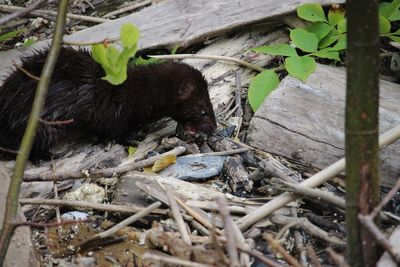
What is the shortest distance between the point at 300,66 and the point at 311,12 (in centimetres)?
67

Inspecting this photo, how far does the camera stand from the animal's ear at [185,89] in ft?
17.0

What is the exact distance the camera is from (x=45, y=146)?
481 centimetres

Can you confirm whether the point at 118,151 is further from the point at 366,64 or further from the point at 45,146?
the point at 366,64

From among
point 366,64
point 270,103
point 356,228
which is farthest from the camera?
point 270,103

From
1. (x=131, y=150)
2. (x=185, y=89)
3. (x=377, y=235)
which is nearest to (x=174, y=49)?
(x=185, y=89)

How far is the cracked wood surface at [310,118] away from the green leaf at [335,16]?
57 cm

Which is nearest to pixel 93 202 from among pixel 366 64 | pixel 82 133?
pixel 82 133

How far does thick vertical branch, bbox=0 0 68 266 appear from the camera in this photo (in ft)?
9.20

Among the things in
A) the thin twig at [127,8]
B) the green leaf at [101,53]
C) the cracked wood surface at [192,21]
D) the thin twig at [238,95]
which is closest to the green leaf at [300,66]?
the thin twig at [238,95]

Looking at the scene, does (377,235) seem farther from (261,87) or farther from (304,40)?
(304,40)

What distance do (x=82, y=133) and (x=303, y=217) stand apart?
85.7 inches

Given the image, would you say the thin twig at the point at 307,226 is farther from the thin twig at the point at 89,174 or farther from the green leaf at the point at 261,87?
the green leaf at the point at 261,87

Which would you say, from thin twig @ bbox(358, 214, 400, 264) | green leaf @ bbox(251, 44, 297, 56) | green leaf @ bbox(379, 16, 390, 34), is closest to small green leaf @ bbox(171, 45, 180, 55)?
green leaf @ bbox(251, 44, 297, 56)

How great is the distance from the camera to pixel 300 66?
4.74 metres
